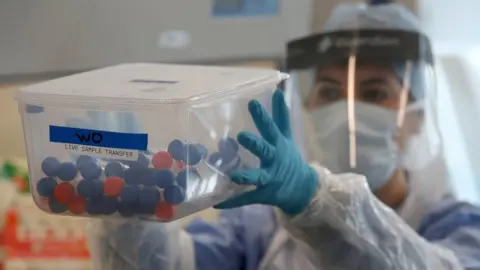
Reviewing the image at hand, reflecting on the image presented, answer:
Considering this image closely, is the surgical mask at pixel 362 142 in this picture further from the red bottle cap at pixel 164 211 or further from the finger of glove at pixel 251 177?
the red bottle cap at pixel 164 211

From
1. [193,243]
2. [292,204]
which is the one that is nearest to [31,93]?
[292,204]

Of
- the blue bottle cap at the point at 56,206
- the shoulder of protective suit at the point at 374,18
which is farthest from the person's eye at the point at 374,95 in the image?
the blue bottle cap at the point at 56,206

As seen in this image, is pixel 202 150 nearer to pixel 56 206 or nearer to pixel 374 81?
pixel 56 206

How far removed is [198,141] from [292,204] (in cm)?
24

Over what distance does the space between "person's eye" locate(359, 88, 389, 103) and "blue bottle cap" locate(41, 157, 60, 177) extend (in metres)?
0.75

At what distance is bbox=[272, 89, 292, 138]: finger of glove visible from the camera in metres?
0.86

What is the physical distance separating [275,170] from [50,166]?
28 cm

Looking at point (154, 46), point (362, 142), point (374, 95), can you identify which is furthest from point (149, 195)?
point (154, 46)

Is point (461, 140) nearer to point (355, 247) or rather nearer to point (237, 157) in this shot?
point (355, 247)

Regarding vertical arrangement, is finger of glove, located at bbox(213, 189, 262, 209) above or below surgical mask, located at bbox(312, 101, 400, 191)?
above

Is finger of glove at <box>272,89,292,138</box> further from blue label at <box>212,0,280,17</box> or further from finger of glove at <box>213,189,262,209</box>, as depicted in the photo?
blue label at <box>212,0,280,17</box>

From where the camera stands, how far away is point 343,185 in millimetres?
961

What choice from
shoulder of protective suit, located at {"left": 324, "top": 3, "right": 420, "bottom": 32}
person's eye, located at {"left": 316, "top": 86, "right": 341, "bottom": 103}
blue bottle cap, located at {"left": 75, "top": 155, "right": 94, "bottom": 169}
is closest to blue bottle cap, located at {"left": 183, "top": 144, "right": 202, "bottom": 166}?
blue bottle cap, located at {"left": 75, "top": 155, "right": 94, "bottom": 169}

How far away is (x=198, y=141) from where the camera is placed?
2.42ft
